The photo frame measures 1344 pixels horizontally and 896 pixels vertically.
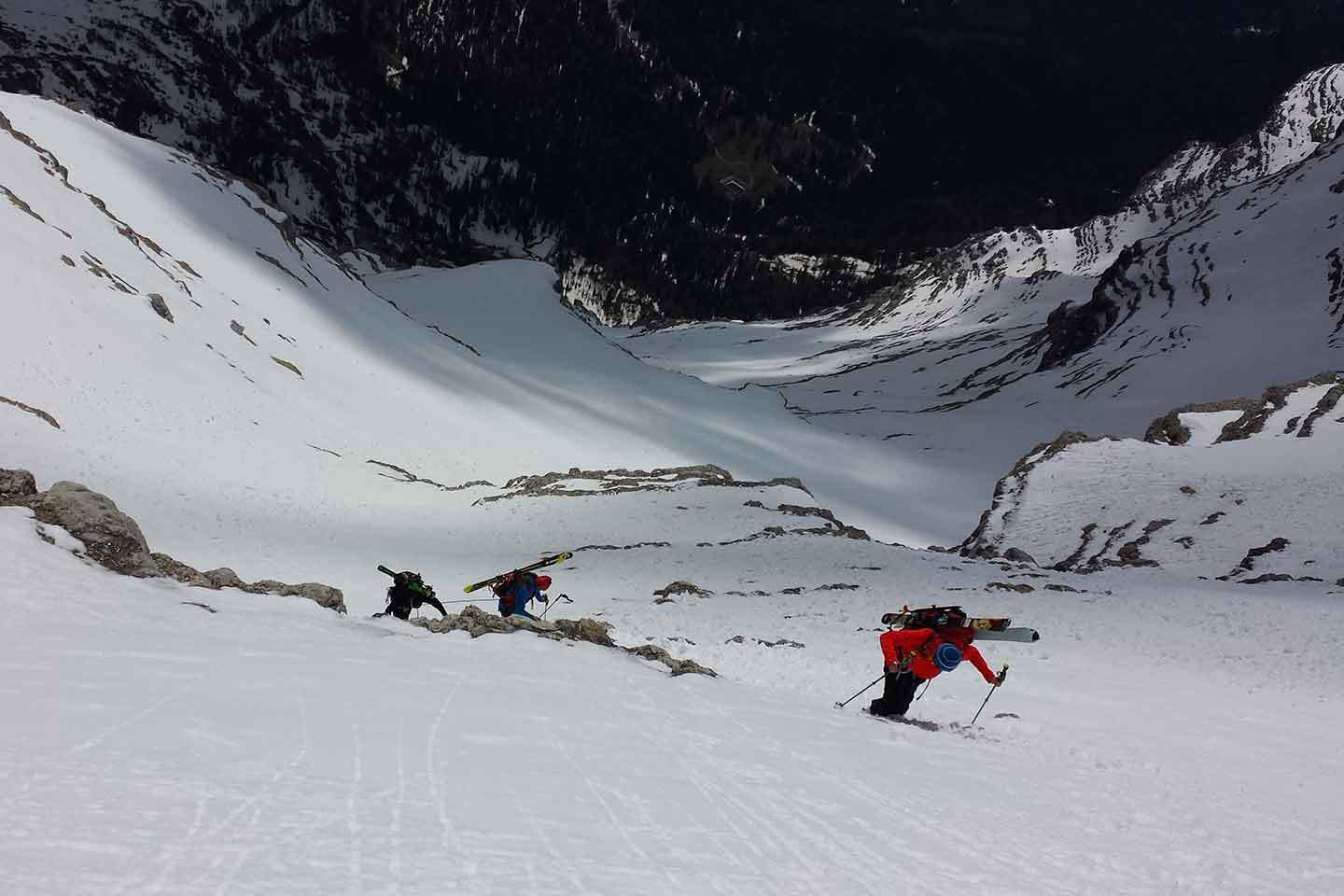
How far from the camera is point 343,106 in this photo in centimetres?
16362

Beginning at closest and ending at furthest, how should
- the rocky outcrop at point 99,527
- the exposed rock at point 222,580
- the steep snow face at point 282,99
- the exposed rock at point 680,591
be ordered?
the rocky outcrop at point 99,527
the exposed rock at point 222,580
the exposed rock at point 680,591
the steep snow face at point 282,99

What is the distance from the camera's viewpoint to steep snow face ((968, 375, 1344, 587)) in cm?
2509

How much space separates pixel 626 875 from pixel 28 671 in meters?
5.08

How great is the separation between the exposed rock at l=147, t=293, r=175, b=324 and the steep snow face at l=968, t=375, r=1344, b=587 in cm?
3256

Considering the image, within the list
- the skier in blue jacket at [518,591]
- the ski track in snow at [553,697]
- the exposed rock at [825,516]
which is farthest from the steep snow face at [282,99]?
the skier in blue jacket at [518,591]

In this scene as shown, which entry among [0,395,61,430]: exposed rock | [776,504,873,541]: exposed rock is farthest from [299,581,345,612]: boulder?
[776,504,873,541]: exposed rock

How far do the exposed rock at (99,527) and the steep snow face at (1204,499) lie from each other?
23.6 meters

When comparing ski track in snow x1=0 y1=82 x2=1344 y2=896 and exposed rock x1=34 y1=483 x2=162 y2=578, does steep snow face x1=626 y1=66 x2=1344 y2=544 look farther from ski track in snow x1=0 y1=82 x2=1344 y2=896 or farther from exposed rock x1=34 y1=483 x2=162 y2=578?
exposed rock x1=34 y1=483 x2=162 y2=578

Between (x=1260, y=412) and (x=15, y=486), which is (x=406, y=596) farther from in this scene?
(x=1260, y=412)

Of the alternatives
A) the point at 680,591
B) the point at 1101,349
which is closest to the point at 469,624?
the point at 680,591

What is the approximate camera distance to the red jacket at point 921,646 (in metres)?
9.49

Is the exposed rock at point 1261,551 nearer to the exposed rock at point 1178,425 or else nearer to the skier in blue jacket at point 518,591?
the exposed rock at point 1178,425

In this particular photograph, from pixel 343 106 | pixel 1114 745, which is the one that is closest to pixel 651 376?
pixel 1114 745

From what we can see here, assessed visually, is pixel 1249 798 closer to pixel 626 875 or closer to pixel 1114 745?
pixel 1114 745
